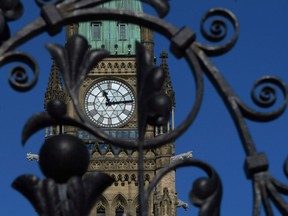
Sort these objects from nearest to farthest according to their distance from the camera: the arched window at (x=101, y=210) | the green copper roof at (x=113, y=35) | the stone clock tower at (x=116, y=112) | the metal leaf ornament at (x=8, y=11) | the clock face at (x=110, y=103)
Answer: the metal leaf ornament at (x=8, y=11) → the stone clock tower at (x=116, y=112) → the arched window at (x=101, y=210) → the clock face at (x=110, y=103) → the green copper roof at (x=113, y=35)

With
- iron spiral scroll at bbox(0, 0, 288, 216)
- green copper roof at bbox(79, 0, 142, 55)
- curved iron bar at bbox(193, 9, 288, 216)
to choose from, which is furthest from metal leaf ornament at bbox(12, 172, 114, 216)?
green copper roof at bbox(79, 0, 142, 55)

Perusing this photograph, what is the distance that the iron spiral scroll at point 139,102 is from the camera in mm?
3047

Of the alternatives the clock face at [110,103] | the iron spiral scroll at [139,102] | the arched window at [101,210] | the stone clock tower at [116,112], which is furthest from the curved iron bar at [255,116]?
the clock face at [110,103]

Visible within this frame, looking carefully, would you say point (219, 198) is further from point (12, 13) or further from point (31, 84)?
point (12, 13)

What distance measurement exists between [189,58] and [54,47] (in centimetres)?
45

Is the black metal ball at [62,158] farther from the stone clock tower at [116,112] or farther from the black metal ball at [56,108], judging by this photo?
the stone clock tower at [116,112]

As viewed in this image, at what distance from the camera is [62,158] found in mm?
3086

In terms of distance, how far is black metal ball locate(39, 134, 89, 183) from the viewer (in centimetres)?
309

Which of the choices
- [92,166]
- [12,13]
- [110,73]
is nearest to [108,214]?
[92,166]

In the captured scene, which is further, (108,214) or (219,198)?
(108,214)

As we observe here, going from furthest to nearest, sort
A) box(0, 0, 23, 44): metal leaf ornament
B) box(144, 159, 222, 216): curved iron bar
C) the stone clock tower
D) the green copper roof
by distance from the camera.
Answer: the green copper roof
the stone clock tower
box(0, 0, 23, 44): metal leaf ornament
box(144, 159, 222, 216): curved iron bar

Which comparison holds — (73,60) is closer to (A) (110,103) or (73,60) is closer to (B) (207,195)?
(B) (207,195)

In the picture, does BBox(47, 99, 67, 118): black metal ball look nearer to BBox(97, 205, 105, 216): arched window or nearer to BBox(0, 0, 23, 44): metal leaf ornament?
BBox(0, 0, 23, 44): metal leaf ornament

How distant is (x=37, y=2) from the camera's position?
330 centimetres
